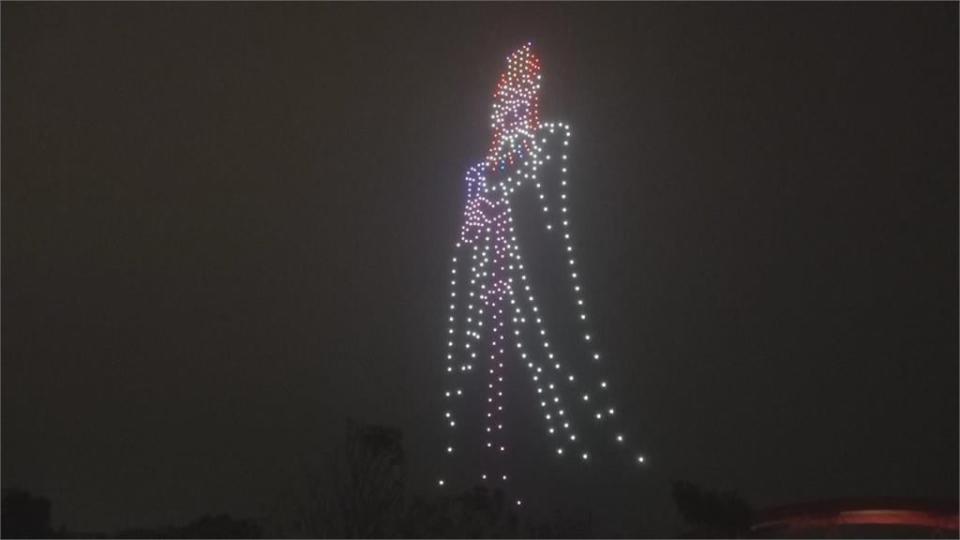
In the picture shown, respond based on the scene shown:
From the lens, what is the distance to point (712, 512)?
10812 millimetres

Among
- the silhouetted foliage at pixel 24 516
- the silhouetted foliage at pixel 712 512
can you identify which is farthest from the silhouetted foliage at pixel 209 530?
the silhouetted foliage at pixel 712 512

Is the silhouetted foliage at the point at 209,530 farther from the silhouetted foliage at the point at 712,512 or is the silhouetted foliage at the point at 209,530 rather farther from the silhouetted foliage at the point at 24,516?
the silhouetted foliage at the point at 712,512

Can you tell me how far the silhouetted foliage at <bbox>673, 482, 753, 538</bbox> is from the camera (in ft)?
33.2

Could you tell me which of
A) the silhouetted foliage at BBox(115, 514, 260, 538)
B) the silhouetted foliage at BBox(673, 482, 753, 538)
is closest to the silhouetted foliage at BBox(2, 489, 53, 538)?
the silhouetted foliage at BBox(115, 514, 260, 538)

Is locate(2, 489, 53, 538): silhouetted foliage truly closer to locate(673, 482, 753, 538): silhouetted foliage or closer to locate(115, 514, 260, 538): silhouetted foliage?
locate(115, 514, 260, 538): silhouetted foliage

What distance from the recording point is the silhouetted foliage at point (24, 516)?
9.66 m

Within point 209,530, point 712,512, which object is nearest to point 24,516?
point 209,530

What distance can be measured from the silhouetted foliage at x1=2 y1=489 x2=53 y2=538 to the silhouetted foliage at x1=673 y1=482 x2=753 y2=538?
572 centimetres

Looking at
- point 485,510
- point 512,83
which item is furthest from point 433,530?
point 512,83

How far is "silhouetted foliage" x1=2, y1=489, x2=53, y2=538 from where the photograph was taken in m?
9.66

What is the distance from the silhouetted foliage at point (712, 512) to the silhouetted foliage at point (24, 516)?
225 inches

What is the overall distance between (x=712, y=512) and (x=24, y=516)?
631cm

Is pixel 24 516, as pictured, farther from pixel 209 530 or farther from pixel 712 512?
pixel 712 512

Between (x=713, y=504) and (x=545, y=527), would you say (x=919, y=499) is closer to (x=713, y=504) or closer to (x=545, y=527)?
(x=713, y=504)
